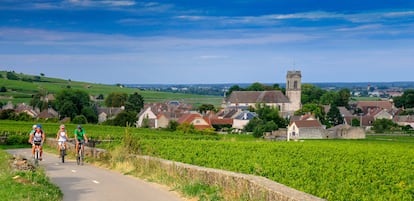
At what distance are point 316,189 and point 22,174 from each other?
23.6 feet

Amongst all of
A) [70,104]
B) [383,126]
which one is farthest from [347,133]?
[70,104]

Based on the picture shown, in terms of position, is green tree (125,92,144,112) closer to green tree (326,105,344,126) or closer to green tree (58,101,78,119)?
green tree (58,101,78,119)

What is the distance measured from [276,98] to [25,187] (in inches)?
5800

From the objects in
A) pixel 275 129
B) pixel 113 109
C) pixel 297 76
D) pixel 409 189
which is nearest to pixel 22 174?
pixel 409 189

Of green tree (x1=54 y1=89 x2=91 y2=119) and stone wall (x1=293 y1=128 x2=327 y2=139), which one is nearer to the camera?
stone wall (x1=293 y1=128 x2=327 y2=139)

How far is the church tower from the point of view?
165 metres

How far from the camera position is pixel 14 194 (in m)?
11.8

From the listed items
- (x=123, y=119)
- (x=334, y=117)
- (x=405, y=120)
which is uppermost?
(x=123, y=119)

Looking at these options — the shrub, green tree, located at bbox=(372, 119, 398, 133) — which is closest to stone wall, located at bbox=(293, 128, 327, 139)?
green tree, located at bbox=(372, 119, 398, 133)

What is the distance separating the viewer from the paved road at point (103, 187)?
542 inches

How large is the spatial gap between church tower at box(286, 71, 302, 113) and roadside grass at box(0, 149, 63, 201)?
15112 cm

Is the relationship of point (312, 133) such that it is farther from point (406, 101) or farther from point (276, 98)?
point (406, 101)

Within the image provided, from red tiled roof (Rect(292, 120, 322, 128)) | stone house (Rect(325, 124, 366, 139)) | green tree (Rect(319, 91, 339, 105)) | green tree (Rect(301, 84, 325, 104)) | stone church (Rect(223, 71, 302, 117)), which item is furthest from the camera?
green tree (Rect(301, 84, 325, 104))

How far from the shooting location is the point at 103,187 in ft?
50.5
